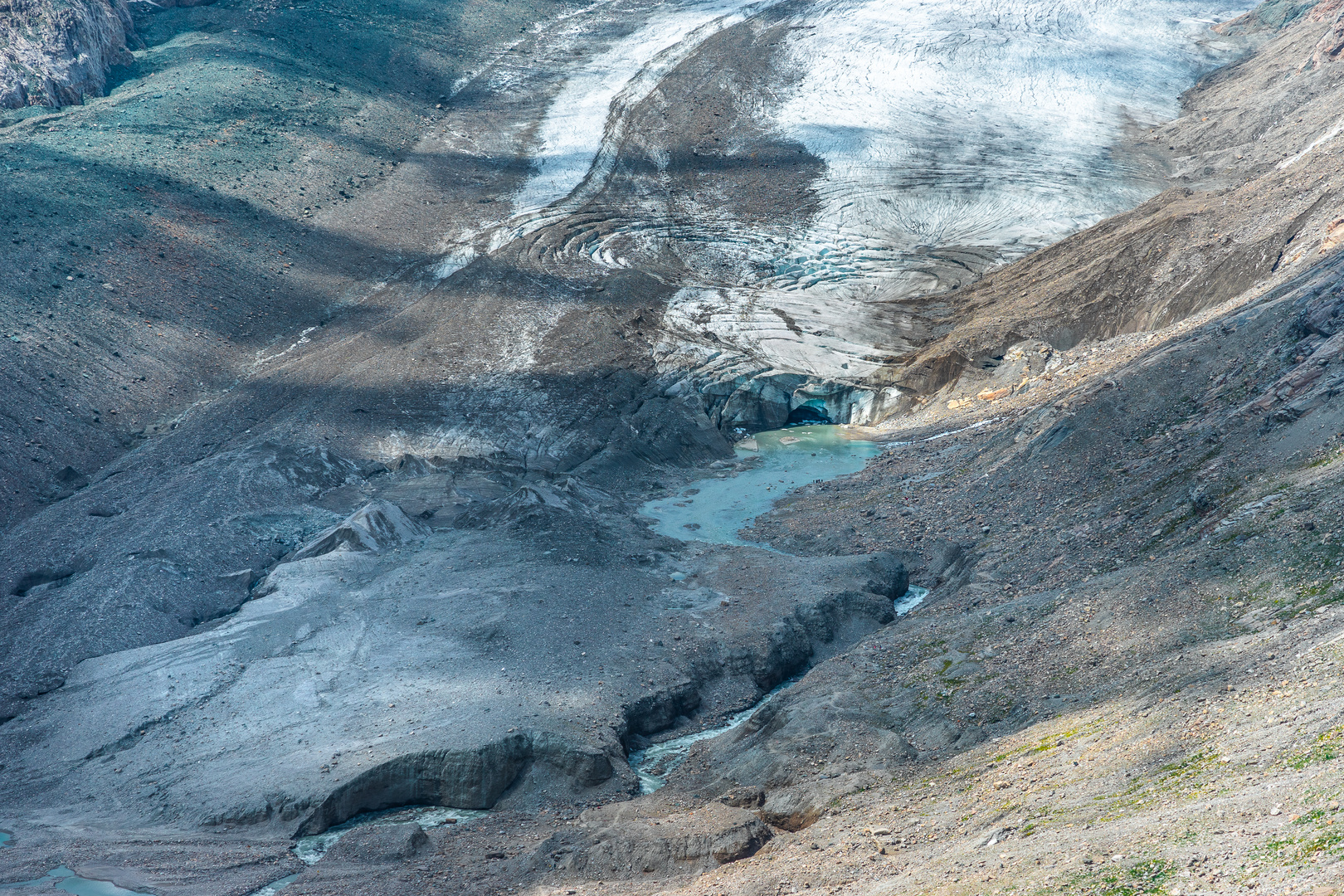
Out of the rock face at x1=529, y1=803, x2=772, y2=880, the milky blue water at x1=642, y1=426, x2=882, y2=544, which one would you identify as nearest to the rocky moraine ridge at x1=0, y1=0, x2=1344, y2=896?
the rock face at x1=529, y1=803, x2=772, y2=880

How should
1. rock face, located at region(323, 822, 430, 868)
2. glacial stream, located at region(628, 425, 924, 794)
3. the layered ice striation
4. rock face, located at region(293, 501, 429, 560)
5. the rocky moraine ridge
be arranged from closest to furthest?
the rocky moraine ridge
rock face, located at region(323, 822, 430, 868)
rock face, located at region(293, 501, 429, 560)
glacial stream, located at region(628, 425, 924, 794)
the layered ice striation

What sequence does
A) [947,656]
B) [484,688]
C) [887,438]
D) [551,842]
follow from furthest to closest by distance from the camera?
[887,438] < [484,688] < [947,656] < [551,842]

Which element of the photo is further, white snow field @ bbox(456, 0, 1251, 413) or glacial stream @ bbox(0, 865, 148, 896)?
white snow field @ bbox(456, 0, 1251, 413)

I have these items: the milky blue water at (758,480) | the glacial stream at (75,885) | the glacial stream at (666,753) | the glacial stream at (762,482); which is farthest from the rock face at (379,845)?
the milky blue water at (758,480)

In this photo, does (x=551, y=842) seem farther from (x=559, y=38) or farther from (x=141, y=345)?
(x=559, y=38)

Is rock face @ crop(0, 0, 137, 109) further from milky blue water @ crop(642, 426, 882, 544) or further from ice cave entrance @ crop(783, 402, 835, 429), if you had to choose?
ice cave entrance @ crop(783, 402, 835, 429)

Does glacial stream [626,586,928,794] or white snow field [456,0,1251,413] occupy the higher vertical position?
white snow field [456,0,1251,413]

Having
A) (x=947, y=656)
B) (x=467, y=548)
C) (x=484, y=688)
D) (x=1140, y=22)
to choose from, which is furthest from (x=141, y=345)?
(x=1140, y=22)
